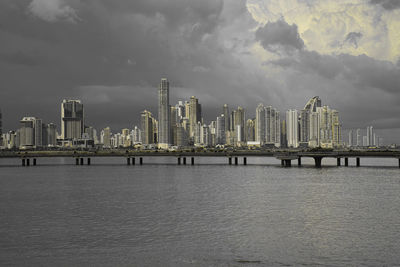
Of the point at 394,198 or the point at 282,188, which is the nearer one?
the point at 394,198

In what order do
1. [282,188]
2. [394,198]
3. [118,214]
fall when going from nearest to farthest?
1. [118,214]
2. [394,198]
3. [282,188]

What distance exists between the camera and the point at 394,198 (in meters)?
67.3

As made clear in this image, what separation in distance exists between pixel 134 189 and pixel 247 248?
55.0 meters

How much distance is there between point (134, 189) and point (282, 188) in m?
31.5

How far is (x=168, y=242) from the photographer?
36969 mm

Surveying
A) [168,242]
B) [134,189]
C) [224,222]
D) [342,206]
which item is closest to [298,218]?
[224,222]

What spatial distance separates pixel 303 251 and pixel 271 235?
656 centimetres

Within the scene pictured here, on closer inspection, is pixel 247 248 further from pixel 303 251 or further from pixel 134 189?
pixel 134 189

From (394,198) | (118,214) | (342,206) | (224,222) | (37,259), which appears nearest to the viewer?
(37,259)

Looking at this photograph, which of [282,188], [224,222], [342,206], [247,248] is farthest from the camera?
[282,188]

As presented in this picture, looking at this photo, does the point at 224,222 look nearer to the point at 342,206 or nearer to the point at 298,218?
the point at 298,218

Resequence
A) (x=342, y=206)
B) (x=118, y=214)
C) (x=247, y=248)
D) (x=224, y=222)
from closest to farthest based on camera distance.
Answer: (x=247, y=248)
(x=224, y=222)
(x=118, y=214)
(x=342, y=206)

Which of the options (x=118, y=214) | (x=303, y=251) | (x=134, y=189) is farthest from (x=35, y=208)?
(x=303, y=251)

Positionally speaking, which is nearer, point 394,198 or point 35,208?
point 35,208
